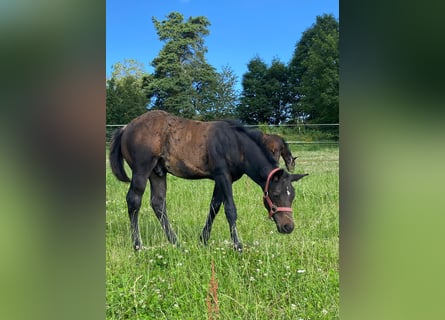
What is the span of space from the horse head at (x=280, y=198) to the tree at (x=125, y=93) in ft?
2.63

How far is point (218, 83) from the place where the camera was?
194 centimetres

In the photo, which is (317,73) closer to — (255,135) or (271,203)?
(255,135)

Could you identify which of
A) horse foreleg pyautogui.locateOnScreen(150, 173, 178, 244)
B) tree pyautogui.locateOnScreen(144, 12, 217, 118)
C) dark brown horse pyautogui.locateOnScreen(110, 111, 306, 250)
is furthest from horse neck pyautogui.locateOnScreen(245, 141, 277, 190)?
horse foreleg pyautogui.locateOnScreen(150, 173, 178, 244)

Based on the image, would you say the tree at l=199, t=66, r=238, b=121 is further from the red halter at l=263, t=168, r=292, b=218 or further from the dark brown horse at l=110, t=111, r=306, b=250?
the red halter at l=263, t=168, r=292, b=218

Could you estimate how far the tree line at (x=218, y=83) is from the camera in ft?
5.68

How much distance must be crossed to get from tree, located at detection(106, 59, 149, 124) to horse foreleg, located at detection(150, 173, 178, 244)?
0.43 m

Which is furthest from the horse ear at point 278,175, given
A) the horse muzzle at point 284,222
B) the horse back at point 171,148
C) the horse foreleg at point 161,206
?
the horse foreleg at point 161,206

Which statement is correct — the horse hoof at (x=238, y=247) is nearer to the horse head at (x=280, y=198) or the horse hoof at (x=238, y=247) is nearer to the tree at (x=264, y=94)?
the horse head at (x=280, y=198)

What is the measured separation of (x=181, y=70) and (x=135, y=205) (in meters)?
0.80

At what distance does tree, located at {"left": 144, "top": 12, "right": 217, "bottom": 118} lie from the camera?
1871 mm
